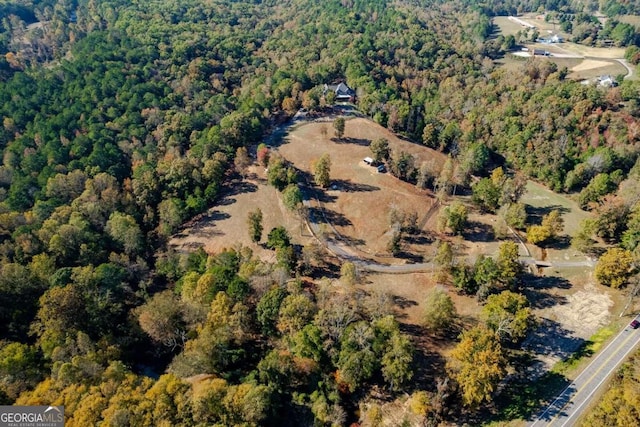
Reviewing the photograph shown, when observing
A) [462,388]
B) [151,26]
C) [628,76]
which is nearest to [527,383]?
[462,388]

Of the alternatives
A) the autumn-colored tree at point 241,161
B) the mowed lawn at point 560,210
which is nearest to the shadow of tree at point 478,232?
the mowed lawn at point 560,210

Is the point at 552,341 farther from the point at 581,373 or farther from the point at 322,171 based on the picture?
the point at 322,171

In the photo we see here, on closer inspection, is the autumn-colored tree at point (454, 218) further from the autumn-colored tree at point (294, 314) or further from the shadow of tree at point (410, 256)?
the autumn-colored tree at point (294, 314)

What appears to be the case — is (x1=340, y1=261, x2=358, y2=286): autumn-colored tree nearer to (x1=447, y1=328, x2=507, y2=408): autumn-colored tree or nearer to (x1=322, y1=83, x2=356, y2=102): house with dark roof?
(x1=447, y1=328, x2=507, y2=408): autumn-colored tree

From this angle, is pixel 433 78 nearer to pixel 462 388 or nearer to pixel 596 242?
pixel 596 242

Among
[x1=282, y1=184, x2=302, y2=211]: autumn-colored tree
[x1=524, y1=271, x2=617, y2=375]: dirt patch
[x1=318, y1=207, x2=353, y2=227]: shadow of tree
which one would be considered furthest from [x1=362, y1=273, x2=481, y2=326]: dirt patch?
[x1=282, y1=184, x2=302, y2=211]: autumn-colored tree

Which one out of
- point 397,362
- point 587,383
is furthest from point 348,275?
point 587,383
